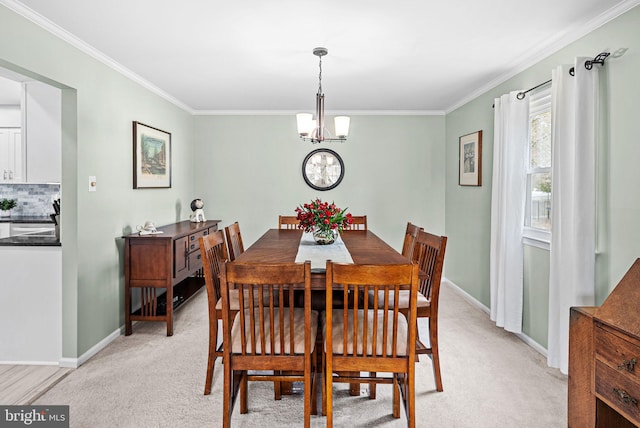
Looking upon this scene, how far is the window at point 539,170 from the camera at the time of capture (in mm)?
3322

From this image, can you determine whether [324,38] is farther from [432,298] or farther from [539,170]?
[539,170]

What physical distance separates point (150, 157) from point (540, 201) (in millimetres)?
3824

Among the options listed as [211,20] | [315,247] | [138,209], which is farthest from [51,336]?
[211,20]

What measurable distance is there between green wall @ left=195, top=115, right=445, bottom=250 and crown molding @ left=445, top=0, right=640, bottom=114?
5.27 feet

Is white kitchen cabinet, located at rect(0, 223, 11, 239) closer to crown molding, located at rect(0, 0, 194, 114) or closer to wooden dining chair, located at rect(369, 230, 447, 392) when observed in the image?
crown molding, located at rect(0, 0, 194, 114)

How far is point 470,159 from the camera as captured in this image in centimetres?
474

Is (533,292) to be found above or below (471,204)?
below

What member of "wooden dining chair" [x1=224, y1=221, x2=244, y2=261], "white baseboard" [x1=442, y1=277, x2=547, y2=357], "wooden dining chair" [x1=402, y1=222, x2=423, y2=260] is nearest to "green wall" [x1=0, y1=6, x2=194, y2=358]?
"wooden dining chair" [x1=224, y1=221, x2=244, y2=261]

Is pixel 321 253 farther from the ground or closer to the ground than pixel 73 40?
closer to the ground

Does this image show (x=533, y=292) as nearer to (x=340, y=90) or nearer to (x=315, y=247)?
(x=315, y=247)

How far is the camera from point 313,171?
573 cm

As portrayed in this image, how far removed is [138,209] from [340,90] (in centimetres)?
249

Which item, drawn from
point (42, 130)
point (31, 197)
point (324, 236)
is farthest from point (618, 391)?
point (31, 197)

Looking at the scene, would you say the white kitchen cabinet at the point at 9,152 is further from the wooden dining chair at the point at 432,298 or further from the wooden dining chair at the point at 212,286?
the wooden dining chair at the point at 432,298
